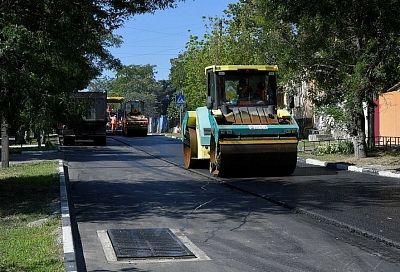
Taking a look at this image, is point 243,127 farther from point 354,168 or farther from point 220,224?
point 220,224

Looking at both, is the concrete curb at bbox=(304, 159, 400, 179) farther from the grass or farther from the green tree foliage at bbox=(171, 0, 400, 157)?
the grass

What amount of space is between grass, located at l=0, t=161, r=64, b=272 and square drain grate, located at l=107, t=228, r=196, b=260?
81 cm

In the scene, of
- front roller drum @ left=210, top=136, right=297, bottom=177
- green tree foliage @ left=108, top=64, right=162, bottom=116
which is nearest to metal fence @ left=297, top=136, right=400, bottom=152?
front roller drum @ left=210, top=136, right=297, bottom=177

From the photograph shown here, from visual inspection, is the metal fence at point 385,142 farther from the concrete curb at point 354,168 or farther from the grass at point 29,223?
the grass at point 29,223

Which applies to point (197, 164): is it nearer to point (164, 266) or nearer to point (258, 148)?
point (258, 148)

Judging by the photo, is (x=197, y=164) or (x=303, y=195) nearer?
(x=303, y=195)

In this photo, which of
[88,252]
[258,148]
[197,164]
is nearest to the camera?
[88,252]

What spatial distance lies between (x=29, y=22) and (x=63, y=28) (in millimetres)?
1206

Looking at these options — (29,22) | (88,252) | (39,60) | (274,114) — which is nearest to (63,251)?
(88,252)

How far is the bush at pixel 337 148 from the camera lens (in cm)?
2383

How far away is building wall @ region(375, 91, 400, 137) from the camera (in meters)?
28.7

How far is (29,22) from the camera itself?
12.5 m

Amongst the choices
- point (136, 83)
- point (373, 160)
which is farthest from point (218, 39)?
point (136, 83)

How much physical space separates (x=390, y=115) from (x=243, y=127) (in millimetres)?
15592
